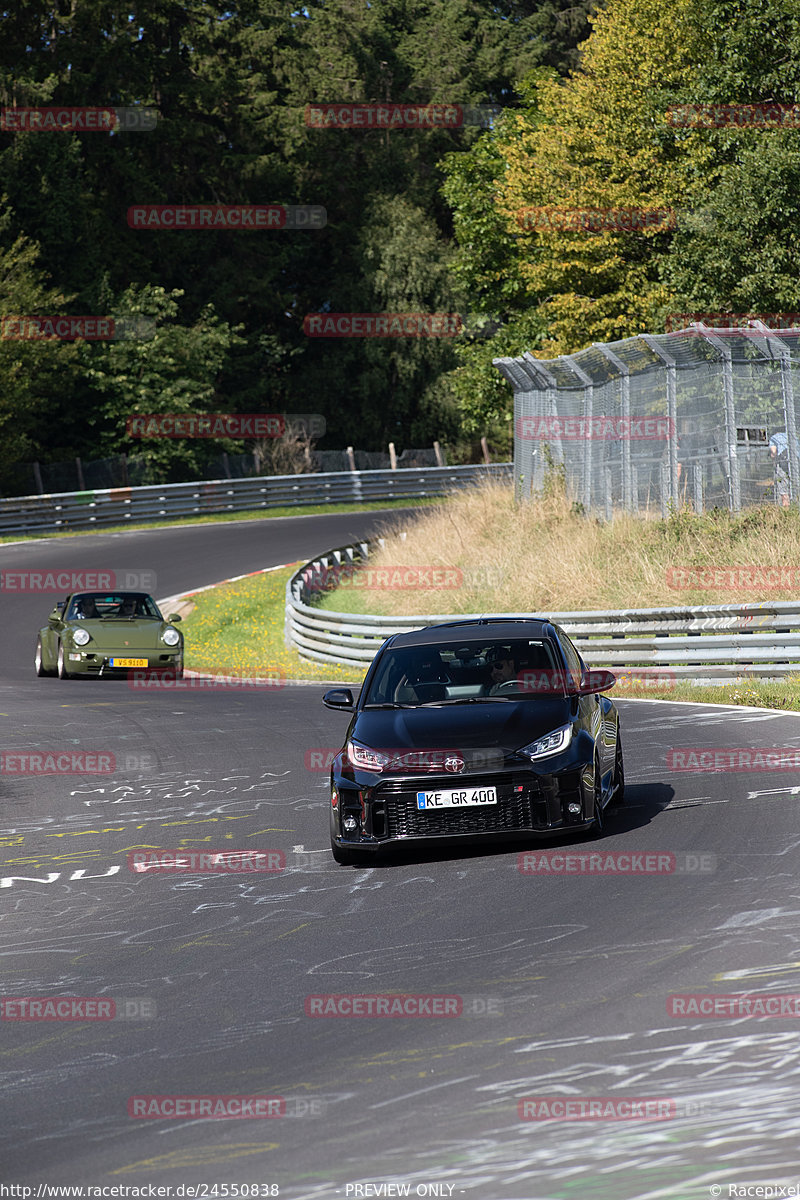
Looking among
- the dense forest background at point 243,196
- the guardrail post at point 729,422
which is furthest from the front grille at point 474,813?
the dense forest background at point 243,196

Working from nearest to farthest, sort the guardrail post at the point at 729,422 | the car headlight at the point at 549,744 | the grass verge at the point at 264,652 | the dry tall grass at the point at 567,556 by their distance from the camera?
the car headlight at the point at 549,744 → the grass verge at the point at 264,652 → the dry tall grass at the point at 567,556 → the guardrail post at the point at 729,422

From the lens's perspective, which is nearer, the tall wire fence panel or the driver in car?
the driver in car

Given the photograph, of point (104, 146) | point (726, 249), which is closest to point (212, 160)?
point (104, 146)

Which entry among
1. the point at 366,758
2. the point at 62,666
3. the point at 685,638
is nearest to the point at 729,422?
the point at 685,638

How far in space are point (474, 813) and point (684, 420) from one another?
17.4 metres

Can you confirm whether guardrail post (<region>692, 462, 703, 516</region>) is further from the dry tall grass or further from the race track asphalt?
the race track asphalt

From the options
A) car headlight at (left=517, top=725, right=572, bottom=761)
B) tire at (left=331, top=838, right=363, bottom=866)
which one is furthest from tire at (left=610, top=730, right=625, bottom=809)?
tire at (left=331, top=838, right=363, bottom=866)

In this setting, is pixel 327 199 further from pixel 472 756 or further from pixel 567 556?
pixel 472 756

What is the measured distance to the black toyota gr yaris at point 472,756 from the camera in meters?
9.46

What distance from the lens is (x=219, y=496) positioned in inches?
2034

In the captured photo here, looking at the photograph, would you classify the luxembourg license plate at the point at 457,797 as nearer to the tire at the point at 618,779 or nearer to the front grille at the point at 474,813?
the front grille at the point at 474,813

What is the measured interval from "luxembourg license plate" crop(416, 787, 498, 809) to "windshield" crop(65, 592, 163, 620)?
52.0 ft

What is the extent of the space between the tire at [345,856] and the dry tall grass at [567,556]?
1338 cm

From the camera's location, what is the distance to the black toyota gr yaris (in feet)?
31.0
